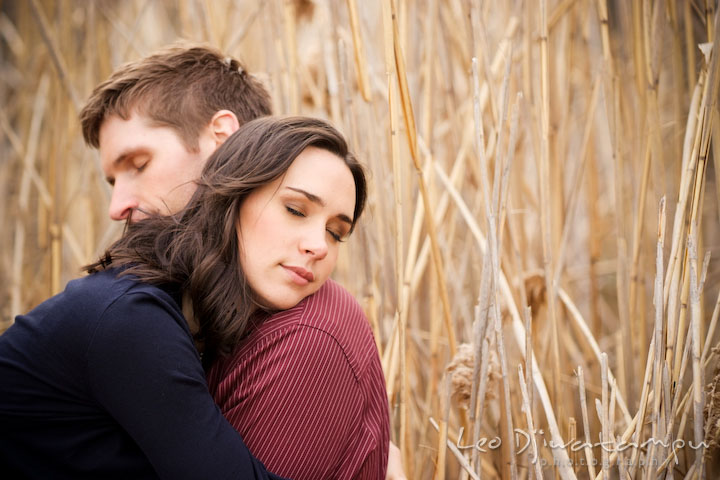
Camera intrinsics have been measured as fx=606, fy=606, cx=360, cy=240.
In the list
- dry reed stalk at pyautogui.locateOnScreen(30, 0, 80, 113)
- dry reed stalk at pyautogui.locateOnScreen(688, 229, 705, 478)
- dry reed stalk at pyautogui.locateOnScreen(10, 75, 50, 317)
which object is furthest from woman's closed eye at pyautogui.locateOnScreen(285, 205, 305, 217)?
dry reed stalk at pyautogui.locateOnScreen(10, 75, 50, 317)

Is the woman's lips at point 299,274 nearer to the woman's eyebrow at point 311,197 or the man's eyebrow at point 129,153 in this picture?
the woman's eyebrow at point 311,197

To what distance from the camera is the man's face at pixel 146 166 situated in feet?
3.55

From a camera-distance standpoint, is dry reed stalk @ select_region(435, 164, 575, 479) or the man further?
the man

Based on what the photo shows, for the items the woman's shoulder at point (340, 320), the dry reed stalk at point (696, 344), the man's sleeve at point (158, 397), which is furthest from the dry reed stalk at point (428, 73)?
the man's sleeve at point (158, 397)

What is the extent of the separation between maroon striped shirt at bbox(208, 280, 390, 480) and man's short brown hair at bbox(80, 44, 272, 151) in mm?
448

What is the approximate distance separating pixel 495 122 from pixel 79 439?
86 cm

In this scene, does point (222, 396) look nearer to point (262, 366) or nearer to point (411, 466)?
point (262, 366)

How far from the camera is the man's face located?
108 cm

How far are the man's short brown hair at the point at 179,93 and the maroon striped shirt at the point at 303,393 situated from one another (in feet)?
1.47

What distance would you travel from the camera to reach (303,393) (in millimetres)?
825

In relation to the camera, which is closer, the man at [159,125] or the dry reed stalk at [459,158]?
the man at [159,125]

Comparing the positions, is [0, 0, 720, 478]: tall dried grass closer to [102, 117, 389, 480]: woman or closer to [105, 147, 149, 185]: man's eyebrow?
[102, 117, 389, 480]: woman

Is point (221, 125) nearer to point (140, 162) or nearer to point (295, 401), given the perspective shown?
point (140, 162)

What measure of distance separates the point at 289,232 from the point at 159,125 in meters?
0.42
